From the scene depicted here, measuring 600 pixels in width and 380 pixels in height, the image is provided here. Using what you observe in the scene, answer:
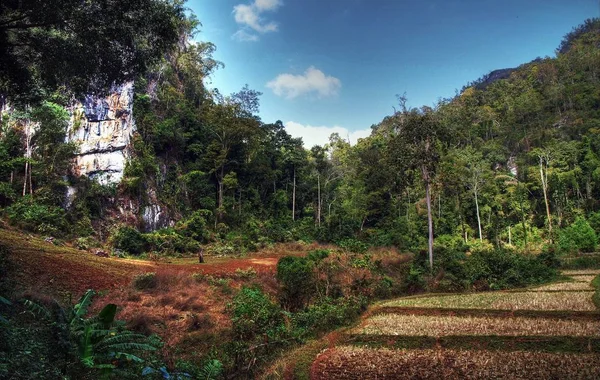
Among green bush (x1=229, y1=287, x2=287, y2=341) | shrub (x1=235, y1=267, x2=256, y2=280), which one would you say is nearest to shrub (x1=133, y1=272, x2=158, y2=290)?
green bush (x1=229, y1=287, x2=287, y2=341)

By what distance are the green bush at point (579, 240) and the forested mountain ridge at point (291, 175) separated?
11.9 feet

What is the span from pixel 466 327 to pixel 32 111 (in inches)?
1098

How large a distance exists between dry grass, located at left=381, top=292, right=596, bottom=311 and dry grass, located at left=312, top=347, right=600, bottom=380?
486cm

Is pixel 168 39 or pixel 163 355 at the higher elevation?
pixel 168 39

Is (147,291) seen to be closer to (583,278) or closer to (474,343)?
(474,343)

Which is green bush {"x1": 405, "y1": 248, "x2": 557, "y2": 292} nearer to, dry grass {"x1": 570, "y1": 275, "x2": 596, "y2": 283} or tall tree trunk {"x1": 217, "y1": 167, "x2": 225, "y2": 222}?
dry grass {"x1": 570, "y1": 275, "x2": 596, "y2": 283}

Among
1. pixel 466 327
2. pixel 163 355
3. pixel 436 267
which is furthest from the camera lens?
pixel 436 267

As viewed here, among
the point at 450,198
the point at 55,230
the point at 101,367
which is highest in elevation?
the point at 450,198

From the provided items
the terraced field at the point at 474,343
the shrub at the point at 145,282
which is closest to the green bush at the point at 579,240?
the terraced field at the point at 474,343

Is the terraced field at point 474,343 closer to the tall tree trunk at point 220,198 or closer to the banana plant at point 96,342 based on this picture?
the banana plant at point 96,342

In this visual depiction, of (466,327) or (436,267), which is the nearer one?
(466,327)

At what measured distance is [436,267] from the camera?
18.4m

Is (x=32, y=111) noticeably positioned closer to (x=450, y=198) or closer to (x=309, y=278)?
(x=309, y=278)

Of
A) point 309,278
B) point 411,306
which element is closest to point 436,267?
point 411,306
